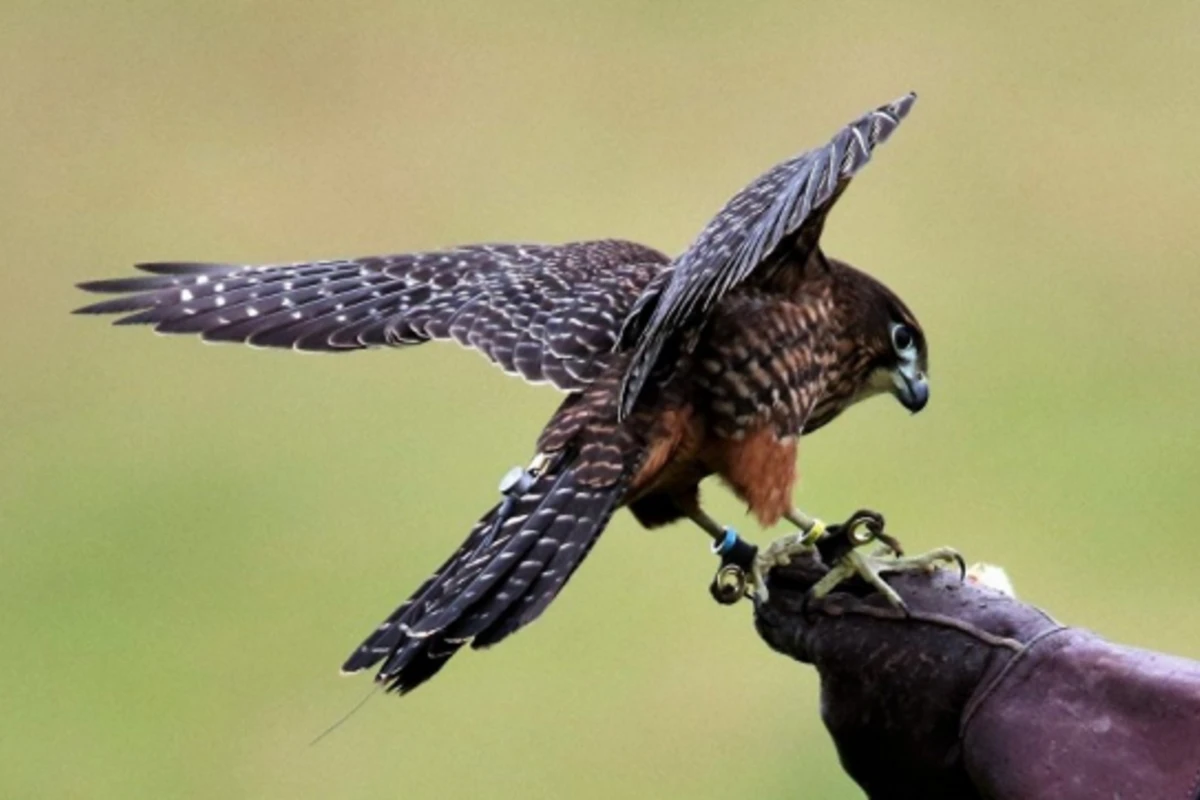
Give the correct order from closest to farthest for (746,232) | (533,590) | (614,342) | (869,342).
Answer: (533,590)
(746,232)
(614,342)
(869,342)

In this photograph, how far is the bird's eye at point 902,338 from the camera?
5082mm

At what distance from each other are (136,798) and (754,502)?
543 cm

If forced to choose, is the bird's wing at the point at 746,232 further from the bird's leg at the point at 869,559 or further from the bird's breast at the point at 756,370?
the bird's leg at the point at 869,559

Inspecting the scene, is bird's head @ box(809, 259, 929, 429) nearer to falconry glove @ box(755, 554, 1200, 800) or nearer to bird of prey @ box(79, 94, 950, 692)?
bird of prey @ box(79, 94, 950, 692)

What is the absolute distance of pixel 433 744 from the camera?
384 inches

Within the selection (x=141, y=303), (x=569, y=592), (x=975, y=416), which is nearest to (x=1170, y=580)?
(x=975, y=416)

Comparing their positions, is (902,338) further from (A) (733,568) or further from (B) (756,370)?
(A) (733,568)

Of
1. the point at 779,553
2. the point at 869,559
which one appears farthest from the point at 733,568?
the point at 869,559

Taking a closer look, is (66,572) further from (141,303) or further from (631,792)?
(141,303)

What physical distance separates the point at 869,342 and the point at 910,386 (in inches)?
6.7

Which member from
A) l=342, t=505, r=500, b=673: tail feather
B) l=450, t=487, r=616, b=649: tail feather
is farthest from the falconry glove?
l=342, t=505, r=500, b=673: tail feather

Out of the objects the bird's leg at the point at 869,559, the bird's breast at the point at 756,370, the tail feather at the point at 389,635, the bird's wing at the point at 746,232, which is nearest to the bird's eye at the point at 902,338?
the bird's breast at the point at 756,370

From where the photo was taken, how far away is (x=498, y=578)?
164 inches

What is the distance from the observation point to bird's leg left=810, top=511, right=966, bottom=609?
14.1 ft
